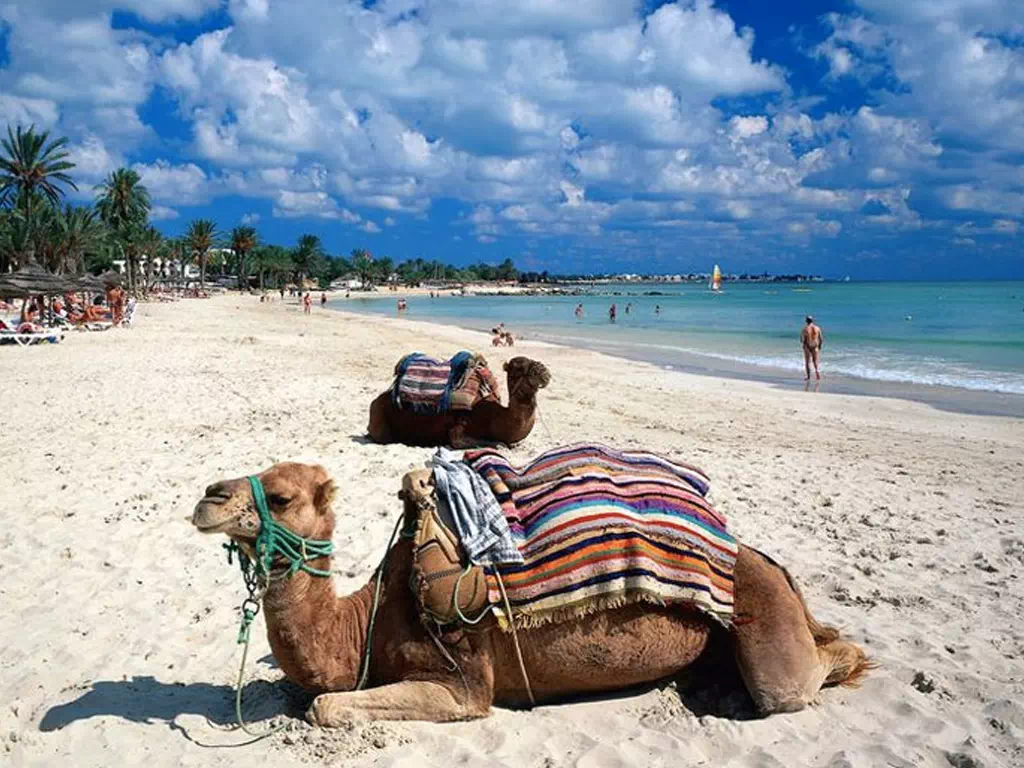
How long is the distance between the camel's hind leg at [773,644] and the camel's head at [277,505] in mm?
1994

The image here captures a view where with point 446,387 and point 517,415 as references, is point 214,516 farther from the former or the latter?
point 446,387

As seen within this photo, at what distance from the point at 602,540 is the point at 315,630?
4.41 ft

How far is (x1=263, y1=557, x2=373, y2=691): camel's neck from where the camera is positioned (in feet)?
11.6

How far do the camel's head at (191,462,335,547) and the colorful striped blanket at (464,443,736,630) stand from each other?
2.60ft

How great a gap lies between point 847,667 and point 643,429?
8.15m

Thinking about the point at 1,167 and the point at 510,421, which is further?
the point at 1,167

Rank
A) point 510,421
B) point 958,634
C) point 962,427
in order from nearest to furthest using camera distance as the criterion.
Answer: point 958,634 < point 510,421 < point 962,427

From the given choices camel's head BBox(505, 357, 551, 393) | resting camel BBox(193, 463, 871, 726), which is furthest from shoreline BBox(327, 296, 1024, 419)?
resting camel BBox(193, 463, 871, 726)

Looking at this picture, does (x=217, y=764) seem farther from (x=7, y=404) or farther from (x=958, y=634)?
(x=7, y=404)

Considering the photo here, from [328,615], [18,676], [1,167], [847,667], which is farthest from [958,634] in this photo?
[1,167]

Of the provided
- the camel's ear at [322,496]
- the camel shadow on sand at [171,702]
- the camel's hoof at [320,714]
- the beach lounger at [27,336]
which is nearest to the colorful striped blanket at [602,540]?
the camel's ear at [322,496]

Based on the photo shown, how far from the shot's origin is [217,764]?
346 centimetres

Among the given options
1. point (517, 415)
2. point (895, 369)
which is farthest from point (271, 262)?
point (517, 415)

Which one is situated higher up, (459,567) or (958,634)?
(459,567)
